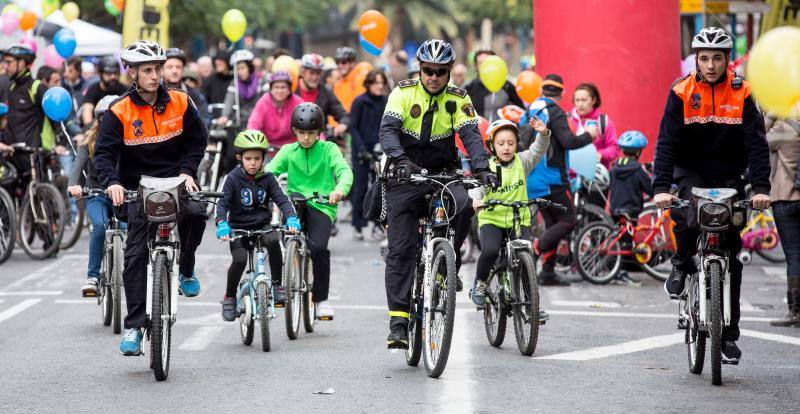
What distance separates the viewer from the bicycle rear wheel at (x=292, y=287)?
10945 millimetres

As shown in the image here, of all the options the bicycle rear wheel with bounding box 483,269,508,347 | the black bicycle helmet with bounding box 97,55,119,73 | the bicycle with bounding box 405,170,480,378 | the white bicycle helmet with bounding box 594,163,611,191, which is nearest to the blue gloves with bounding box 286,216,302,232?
the bicycle with bounding box 405,170,480,378

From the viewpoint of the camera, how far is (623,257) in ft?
51.7

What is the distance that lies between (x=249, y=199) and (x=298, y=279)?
0.72 meters

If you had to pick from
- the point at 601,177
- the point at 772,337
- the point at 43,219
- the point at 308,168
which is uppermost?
the point at 308,168

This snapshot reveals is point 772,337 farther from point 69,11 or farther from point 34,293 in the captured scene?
point 69,11

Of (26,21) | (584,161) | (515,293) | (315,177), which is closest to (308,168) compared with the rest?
(315,177)

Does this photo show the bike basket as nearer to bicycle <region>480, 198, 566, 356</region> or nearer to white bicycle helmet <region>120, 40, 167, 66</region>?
white bicycle helmet <region>120, 40, 167, 66</region>

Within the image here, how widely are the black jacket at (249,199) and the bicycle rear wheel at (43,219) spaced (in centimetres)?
592

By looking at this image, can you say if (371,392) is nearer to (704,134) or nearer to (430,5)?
(704,134)

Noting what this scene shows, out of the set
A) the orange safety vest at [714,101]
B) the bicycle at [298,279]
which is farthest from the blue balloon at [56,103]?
the orange safety vest at [714,101]

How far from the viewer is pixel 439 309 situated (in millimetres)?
9359

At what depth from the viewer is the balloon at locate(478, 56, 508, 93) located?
17078 mm

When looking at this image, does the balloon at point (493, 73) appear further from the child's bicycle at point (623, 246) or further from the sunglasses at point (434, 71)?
the sunglasses at point (434, 71)

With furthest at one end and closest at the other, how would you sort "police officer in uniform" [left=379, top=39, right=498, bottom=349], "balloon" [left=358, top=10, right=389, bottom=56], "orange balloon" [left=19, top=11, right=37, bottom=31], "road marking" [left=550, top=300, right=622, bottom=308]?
"orange balloon" [left=19, top=11, right=37, bottom=31] < "balloon" [left=358, top=10, right=389, bottom=56] < "road marking" [left=550, top=300, right=622, bottom=308] < "police officer in uniform" [left=379, top=39, right=498, bottom=349]
